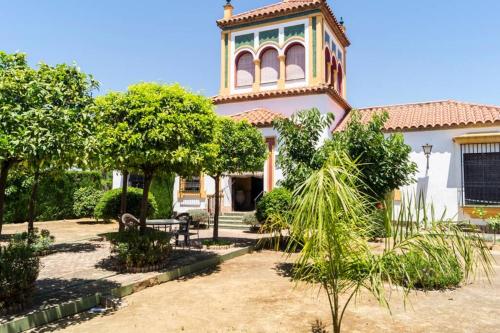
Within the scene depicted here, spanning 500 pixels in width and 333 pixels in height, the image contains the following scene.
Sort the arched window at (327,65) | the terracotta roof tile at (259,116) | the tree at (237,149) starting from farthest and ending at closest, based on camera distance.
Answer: the arched window at (327,65) → the terracotta roof tile at (259,116) → the tree at (237,149)

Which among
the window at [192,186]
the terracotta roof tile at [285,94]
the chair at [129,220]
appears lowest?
the chair at [129,220]

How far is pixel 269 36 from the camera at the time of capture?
62.9ft

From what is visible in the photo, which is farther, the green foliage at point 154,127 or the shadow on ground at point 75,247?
the shadow on ground at point 75,247

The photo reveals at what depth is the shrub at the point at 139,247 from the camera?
769 cm

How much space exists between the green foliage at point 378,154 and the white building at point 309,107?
8804mm

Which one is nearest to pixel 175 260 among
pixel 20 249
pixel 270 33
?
pixel 20 249

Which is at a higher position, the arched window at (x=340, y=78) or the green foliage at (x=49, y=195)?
the arched window at (x=340, y=78)

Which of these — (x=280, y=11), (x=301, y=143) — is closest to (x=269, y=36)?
(x=280, y=11)

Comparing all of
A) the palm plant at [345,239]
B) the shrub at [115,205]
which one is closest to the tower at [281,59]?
the shrub at [115,205]

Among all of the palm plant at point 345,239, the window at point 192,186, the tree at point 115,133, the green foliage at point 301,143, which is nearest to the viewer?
the palm plant at point 345,239

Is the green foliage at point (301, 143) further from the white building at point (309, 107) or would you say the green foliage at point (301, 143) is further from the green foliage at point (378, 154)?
the white building at point (309, 107)

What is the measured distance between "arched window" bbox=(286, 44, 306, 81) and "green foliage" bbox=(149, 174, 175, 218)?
8.33 metres

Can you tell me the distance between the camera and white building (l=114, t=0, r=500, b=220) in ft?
49.3

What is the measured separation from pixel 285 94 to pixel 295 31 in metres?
3.44
